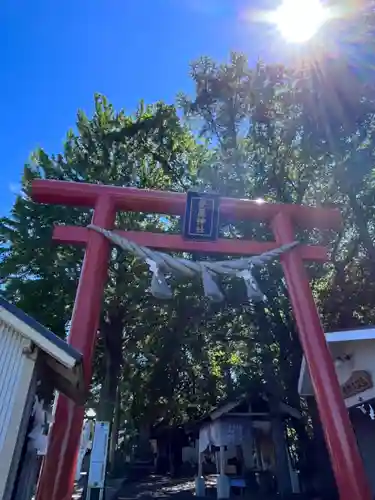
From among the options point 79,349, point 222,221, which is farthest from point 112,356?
point 79,349

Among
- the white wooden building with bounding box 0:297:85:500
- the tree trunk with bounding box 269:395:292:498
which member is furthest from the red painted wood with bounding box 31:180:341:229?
the tree trunk with bounding box 269:395:292:498

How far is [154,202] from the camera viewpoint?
7270 millimetres

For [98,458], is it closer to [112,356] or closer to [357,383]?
[357,383]

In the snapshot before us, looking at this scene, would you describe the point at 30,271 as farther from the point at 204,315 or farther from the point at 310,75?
the point at 310,75

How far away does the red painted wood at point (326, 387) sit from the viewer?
5.28 m

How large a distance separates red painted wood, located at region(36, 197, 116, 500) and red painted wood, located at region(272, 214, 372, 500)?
3161 mm

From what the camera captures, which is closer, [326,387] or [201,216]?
[326,387]

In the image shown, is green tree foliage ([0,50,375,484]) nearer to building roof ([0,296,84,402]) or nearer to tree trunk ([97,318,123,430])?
tree trunk ([97,318,123,430])

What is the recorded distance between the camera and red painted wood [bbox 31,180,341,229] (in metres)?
6.96

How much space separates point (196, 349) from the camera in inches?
697

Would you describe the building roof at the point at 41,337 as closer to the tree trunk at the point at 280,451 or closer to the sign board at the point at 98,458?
the sign board at the point at 98,458

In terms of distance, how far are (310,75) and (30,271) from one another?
40.5ft

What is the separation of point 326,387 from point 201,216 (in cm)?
335

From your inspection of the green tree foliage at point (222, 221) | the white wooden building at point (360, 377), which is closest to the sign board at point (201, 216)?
the white wooden building at point (360, 377)
